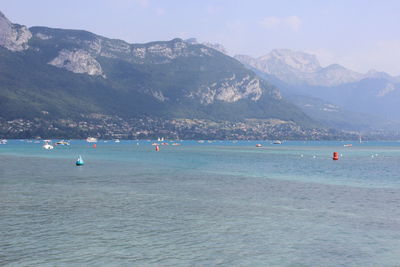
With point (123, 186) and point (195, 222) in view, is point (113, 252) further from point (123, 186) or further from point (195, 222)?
point (123, 186)

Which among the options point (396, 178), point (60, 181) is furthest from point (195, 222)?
point (396, 178)

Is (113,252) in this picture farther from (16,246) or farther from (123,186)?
(123,186)

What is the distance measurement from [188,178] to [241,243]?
193 ft

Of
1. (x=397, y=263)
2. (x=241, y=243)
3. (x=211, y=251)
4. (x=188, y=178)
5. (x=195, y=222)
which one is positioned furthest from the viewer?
(x=188, y=178)

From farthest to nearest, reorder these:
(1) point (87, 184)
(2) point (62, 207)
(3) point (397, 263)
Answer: (1) point (87, 184) → (2) point (62, 207) → (3) point (397, 263)

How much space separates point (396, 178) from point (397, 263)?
7245 centimetres

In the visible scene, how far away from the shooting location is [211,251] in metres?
36.3

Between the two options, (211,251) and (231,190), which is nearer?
(211,251)

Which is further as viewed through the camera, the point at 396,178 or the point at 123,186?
the point at 396,178

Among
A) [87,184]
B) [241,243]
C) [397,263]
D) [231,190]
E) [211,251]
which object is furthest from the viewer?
[87,184]

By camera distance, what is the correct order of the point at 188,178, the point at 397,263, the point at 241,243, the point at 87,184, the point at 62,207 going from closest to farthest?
1. the point at 397,263
2. the point at 241,243
3. the point at 62,207
4. the point at 87,184
5. the point at 188,178

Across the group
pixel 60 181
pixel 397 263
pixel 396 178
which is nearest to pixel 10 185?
pixel 60 181

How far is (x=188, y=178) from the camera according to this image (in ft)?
320

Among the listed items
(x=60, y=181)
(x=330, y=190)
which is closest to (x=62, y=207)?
(x=60, y=181)
